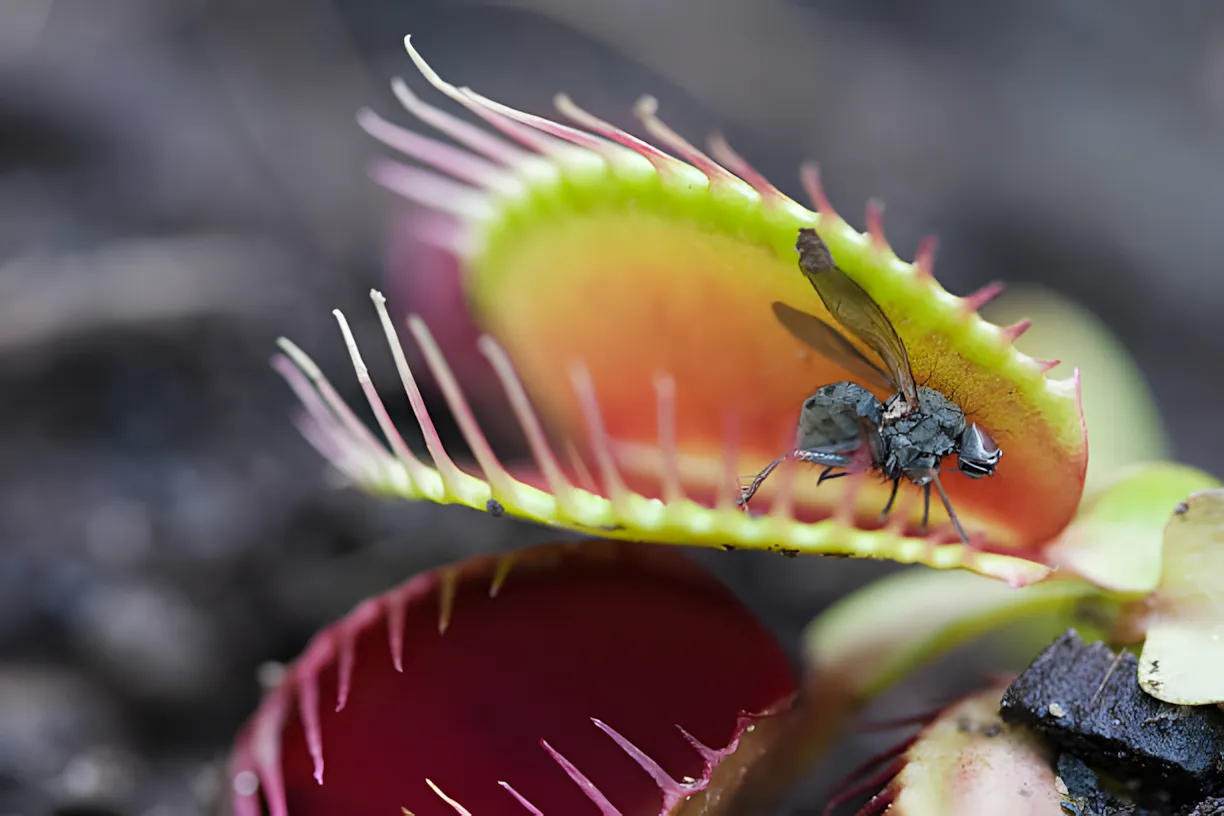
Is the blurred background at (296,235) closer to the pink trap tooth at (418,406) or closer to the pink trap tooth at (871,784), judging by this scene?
the pink trap tooth at (871,784)

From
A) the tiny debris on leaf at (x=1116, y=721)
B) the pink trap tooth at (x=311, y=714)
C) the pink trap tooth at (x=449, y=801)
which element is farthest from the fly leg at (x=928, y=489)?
the pink trap tooth at (x=311, y=714)

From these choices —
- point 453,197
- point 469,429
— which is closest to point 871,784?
point 469,429

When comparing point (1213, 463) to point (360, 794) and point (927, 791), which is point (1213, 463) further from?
point (360, 794)

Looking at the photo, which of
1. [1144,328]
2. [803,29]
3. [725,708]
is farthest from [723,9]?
[725,708]

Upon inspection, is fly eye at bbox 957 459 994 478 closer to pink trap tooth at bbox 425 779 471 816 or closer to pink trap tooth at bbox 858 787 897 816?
pink trap tooth at bbox 858 787 897 816

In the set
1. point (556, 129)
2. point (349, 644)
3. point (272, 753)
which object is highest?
point (556, 129)

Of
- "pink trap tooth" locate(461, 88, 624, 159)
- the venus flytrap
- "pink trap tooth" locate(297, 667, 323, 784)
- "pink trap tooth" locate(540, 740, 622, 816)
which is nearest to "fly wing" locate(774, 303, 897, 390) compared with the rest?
the venus flytrap

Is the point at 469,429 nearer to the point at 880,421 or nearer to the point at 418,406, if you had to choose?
the point at 418,406
